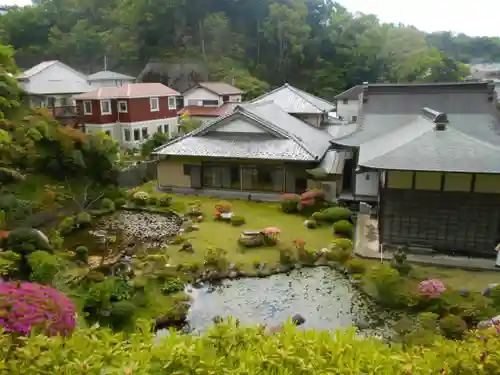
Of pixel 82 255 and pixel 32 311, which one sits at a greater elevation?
pixel 32 311

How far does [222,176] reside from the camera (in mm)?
23641

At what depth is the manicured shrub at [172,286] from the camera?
12852 mm

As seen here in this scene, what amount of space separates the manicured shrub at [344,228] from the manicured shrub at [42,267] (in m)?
10.5

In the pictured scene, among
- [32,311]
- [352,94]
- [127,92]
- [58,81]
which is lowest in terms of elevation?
[32,311]

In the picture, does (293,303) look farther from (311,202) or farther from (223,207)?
(223,207)

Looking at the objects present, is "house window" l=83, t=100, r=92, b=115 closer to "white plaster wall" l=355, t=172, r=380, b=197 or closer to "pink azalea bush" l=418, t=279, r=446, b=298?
"white plaster wall" l=355, t=172, r=380, b=197

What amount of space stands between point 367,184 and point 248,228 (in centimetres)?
608

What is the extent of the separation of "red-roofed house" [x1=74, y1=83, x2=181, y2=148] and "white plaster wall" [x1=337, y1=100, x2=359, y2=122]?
71.3 ft

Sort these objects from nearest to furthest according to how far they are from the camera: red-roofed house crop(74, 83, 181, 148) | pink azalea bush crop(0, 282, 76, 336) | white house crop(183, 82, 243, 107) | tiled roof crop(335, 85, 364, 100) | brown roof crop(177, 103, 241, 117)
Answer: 1. pink azalea bush crop(0, 282, 76, 336)
2. red-roofed house crop(74, 83, 181, 148)
3. brown roof crop(177, 103, 241, 117)
4. white house crop(183, 82, 243, 107)
5. tiled roof crop(335, 85, 364, 100)

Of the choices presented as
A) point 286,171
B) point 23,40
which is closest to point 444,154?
point 286,171

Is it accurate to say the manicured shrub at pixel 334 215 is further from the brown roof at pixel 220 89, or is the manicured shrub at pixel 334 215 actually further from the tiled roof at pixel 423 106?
the brown roof at pixel 220 89

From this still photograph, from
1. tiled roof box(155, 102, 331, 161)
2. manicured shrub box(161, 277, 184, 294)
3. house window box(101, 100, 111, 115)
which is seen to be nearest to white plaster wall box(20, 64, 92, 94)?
house window box(101, 100, 111, 115)

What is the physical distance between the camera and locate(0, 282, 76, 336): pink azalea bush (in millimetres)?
4857

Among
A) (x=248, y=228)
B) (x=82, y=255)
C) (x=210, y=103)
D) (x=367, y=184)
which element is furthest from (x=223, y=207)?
(x=210, y=103)
